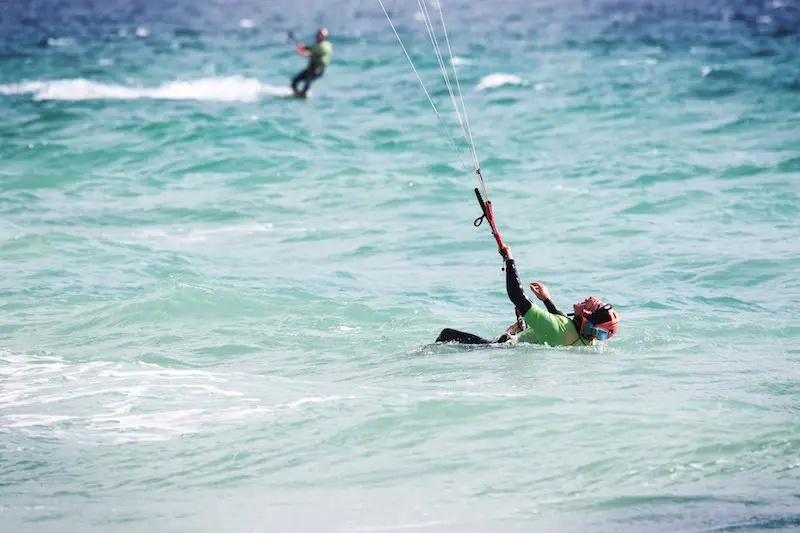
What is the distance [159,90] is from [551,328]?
25705mm

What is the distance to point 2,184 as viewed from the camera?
20.5m

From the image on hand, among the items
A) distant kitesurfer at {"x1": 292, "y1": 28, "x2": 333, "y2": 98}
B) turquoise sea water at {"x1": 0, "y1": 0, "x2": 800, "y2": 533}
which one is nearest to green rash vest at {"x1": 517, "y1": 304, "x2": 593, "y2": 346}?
turquoise sea water at {"x1": 0, "y1": 0, "x2": 800, "y2": 533}

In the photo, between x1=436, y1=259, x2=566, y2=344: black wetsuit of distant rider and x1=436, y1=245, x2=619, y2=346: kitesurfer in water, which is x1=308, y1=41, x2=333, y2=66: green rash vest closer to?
x1=436, y1=259, x2=566, y2=344: black wetsuit of distant rider

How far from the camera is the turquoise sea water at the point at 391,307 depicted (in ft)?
25.6

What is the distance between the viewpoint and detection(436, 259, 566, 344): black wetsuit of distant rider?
958cm

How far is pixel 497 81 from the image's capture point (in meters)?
34.7

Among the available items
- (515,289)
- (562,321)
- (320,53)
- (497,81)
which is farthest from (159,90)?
(515,289)

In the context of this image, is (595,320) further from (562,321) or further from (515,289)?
(515,289)

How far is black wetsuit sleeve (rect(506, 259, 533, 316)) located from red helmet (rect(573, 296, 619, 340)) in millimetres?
563

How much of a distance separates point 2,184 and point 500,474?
15020 mm

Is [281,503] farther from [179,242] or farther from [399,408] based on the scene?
[179,242]

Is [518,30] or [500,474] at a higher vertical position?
[518,30]

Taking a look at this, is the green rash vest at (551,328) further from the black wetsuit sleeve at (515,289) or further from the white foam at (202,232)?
the white foam at (202,232)

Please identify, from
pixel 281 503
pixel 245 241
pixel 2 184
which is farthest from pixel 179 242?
pixel 281 503
